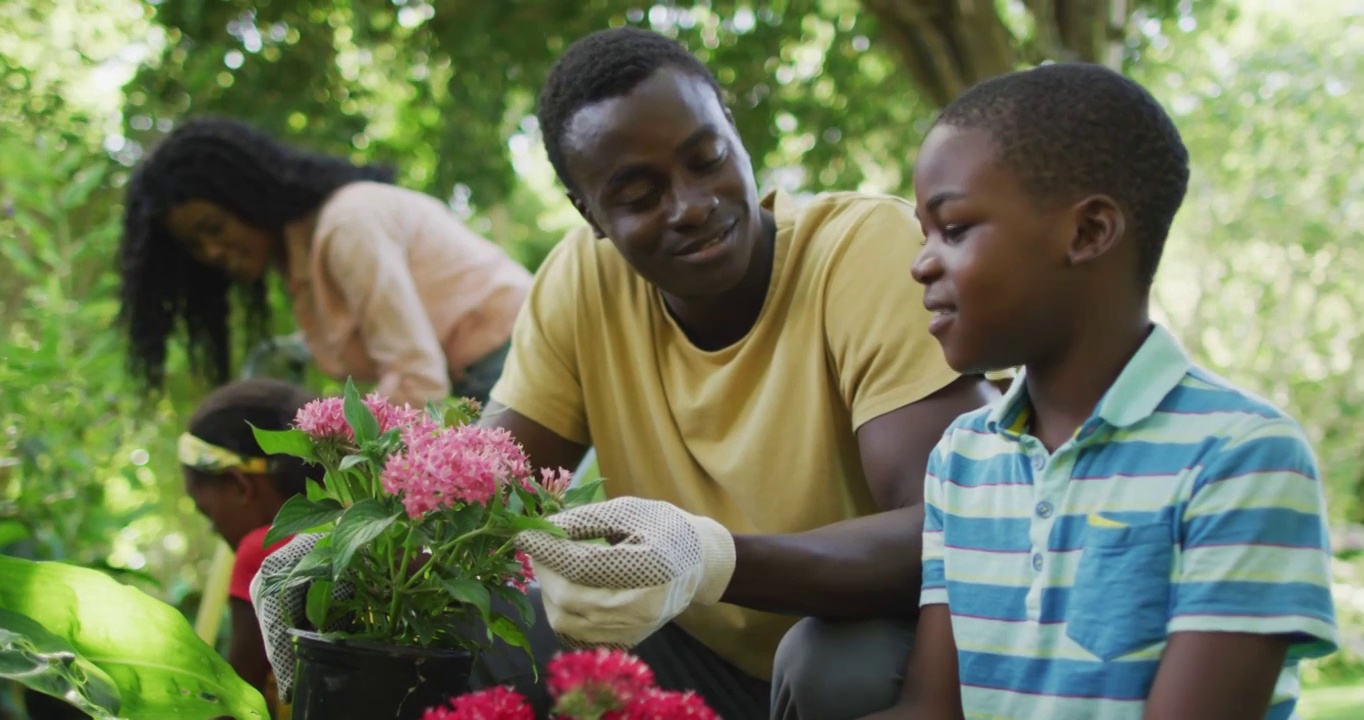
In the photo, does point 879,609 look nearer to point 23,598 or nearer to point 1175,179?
point 1175,179

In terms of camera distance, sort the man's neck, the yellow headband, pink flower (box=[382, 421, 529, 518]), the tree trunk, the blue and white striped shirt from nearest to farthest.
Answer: the blue and white striped shirt
pink flower (box=[382, 421, 529, 518])
the man's neck
the yellow headband
the tree trunk

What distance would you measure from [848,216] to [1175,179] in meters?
0.63

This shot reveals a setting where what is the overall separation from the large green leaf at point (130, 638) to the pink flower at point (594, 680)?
86 centimetres

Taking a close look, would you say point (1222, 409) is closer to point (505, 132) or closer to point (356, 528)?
point (356, 528)

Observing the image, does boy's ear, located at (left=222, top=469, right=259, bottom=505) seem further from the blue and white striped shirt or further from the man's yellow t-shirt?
the blue and white striped shirt

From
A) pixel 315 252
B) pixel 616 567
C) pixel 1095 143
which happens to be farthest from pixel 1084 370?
pixel 315 252

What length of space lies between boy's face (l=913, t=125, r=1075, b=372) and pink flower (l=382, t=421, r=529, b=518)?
0.51 meters

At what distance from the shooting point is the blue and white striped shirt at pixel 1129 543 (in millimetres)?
1257

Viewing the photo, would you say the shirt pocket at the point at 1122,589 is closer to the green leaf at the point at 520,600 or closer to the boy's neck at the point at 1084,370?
the boy's neck at the point at 1084,370

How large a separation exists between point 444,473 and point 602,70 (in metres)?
0.82

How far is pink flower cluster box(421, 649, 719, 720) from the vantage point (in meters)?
1.05

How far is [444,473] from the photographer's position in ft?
4.50

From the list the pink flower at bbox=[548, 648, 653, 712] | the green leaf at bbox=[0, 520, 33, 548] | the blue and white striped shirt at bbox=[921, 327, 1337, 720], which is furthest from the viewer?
the green leaf at bbox=[0, 520, 33, 548]

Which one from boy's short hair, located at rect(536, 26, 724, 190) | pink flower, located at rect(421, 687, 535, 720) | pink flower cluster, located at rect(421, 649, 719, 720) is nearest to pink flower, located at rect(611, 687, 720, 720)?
pink flower cluster, located at rect(421, 649, 719, 720)
